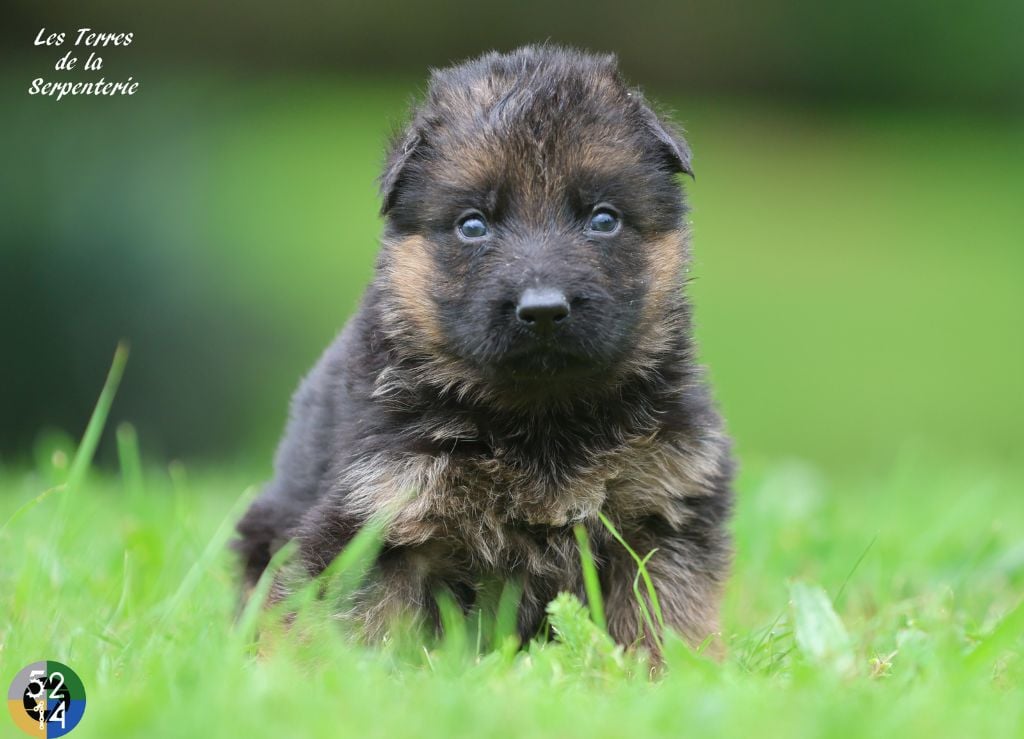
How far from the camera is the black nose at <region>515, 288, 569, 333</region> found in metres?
3.53

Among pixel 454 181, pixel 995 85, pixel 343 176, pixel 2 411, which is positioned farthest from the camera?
pixel 995 85

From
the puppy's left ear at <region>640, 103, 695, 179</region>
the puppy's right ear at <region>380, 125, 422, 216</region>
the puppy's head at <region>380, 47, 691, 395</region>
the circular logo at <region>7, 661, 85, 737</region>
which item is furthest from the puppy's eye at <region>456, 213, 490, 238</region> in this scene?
the circular logo at <region>7, 661, 85, 737</region>

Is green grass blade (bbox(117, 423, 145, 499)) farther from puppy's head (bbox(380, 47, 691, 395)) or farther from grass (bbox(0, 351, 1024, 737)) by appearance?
puppy's head (bbox(380, 47, 691, 395))

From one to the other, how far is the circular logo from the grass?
0.04 m

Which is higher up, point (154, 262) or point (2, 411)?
point (154, 262)

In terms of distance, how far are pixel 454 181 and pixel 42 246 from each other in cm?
732

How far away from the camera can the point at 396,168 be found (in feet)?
13.2

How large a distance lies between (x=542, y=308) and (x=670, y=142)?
0.86 metres

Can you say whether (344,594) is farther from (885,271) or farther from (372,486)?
(885,271)

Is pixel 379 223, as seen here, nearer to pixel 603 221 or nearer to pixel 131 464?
pixel 131 464

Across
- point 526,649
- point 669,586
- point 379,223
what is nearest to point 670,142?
point 669,586

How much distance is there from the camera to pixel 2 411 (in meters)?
10.2

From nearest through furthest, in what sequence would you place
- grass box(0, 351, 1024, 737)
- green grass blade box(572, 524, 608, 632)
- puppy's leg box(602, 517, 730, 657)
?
1. grass box(0, 351, 1024, 737)
2. green grass blade box(572, 524, 608, 632)
3. puppy's leg box(602, 517, 730, 657)

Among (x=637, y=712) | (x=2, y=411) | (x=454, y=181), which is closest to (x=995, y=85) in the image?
(x=2, y=411)
